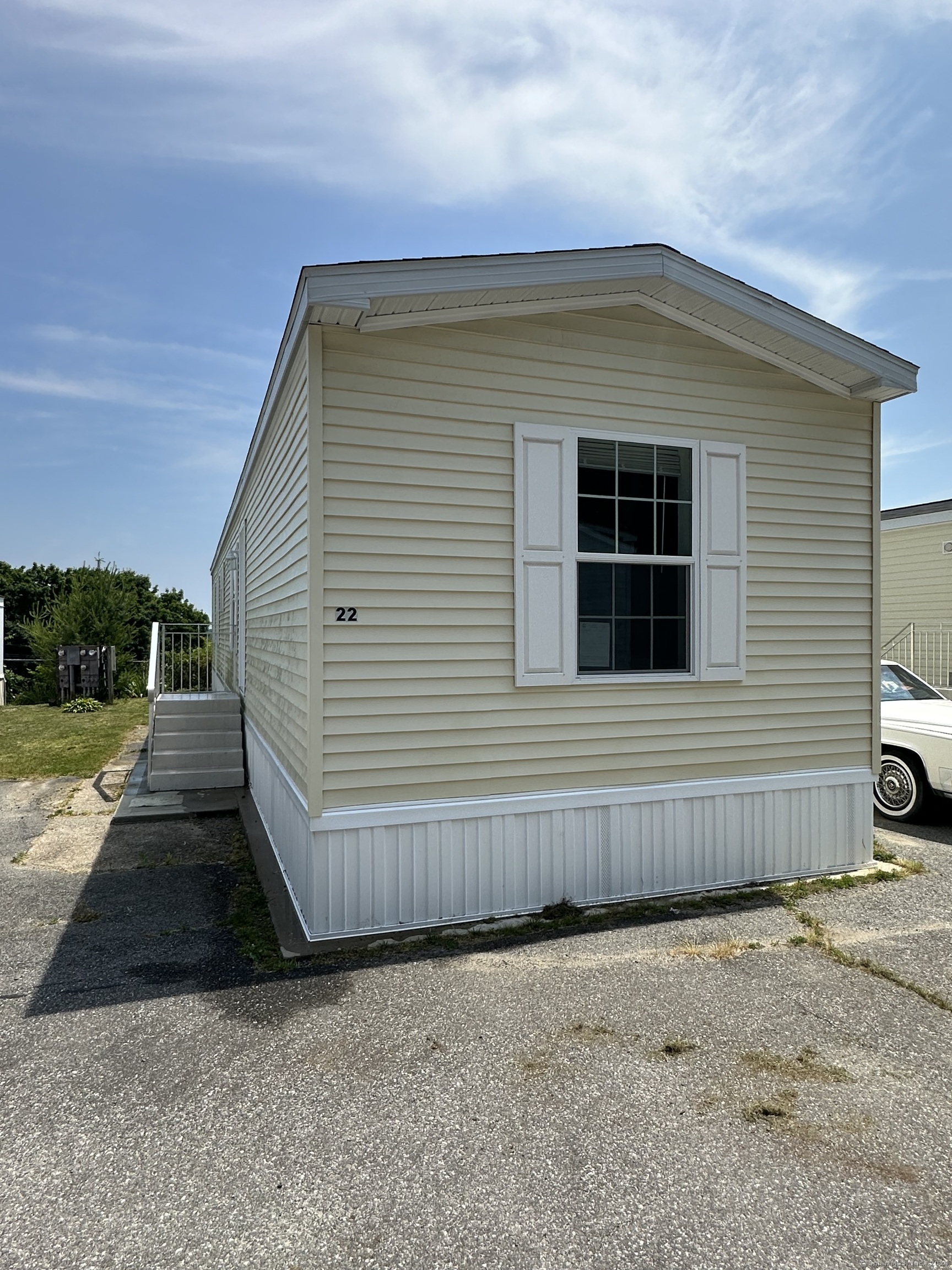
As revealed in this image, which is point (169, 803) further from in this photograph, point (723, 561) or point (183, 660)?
point (183, 660)

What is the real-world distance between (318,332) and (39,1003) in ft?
11.3

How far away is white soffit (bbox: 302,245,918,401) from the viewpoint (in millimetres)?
3842

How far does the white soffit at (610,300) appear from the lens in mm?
3842

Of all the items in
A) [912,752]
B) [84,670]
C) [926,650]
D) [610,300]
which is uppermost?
[610,300]

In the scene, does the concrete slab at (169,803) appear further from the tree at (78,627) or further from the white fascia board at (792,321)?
the tree at (78,627)

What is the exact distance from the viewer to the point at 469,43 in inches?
211

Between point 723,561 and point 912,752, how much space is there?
3.16 metres

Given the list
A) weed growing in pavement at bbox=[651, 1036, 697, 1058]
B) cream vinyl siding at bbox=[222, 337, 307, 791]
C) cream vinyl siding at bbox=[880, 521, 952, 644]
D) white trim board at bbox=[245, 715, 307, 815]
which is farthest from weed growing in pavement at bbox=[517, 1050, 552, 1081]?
cream vinyl siding at bbox=[880, 521, 952, 644]

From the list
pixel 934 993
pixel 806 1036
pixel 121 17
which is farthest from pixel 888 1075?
pixel 121 17

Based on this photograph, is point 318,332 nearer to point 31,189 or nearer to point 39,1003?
point 39,1003

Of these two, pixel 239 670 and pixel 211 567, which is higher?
pixel 211 567

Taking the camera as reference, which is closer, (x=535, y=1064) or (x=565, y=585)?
(x=535, y=1064)

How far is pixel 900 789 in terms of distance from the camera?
680 cm

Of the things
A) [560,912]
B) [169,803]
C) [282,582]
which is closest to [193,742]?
[169,803]
